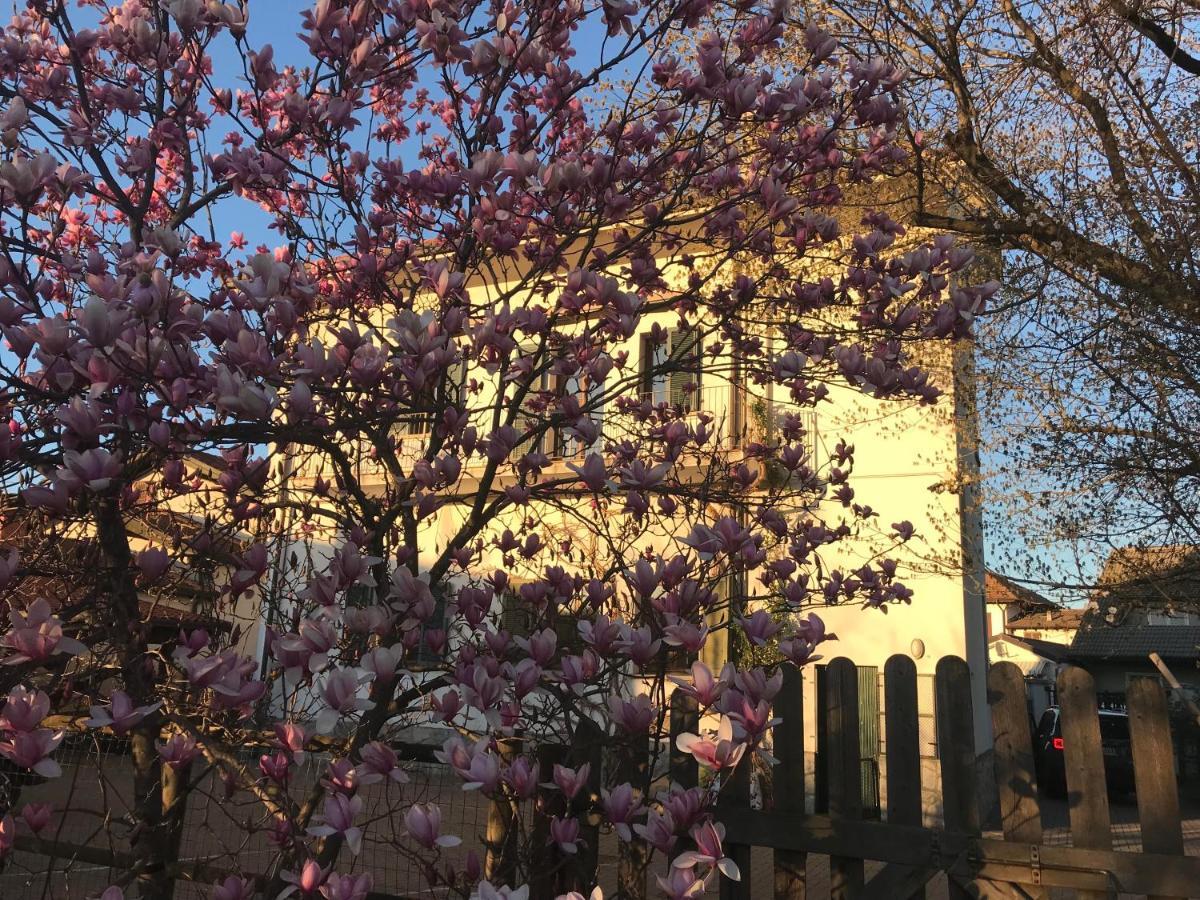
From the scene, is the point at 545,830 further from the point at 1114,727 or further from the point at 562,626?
the point at 1114,727

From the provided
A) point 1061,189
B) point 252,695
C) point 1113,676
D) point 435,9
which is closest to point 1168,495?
point 1061,189

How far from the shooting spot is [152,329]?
200 cm

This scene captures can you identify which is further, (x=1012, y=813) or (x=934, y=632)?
(x=934, y=632)

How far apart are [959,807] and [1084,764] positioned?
381 mm

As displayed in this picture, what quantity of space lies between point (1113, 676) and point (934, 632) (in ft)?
80.3

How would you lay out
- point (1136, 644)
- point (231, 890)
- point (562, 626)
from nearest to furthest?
point (231, 890) → point (562, 626) → point (1136, 644)

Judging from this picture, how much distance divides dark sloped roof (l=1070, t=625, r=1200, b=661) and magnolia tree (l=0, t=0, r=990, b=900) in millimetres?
28801

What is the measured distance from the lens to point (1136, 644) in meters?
29.6

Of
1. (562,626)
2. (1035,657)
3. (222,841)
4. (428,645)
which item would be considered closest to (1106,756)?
(562,626)

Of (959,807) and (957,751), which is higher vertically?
(957,751)

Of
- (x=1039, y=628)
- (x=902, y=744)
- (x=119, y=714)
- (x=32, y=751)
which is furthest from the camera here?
(x=1039, y=628)

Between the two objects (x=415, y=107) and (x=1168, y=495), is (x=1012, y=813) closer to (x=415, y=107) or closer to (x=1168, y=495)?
(x=415, y=107)

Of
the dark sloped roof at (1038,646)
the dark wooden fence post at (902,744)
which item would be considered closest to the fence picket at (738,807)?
the dark wooden fence post at (902,744)

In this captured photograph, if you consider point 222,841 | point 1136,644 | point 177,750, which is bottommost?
point 222,841
